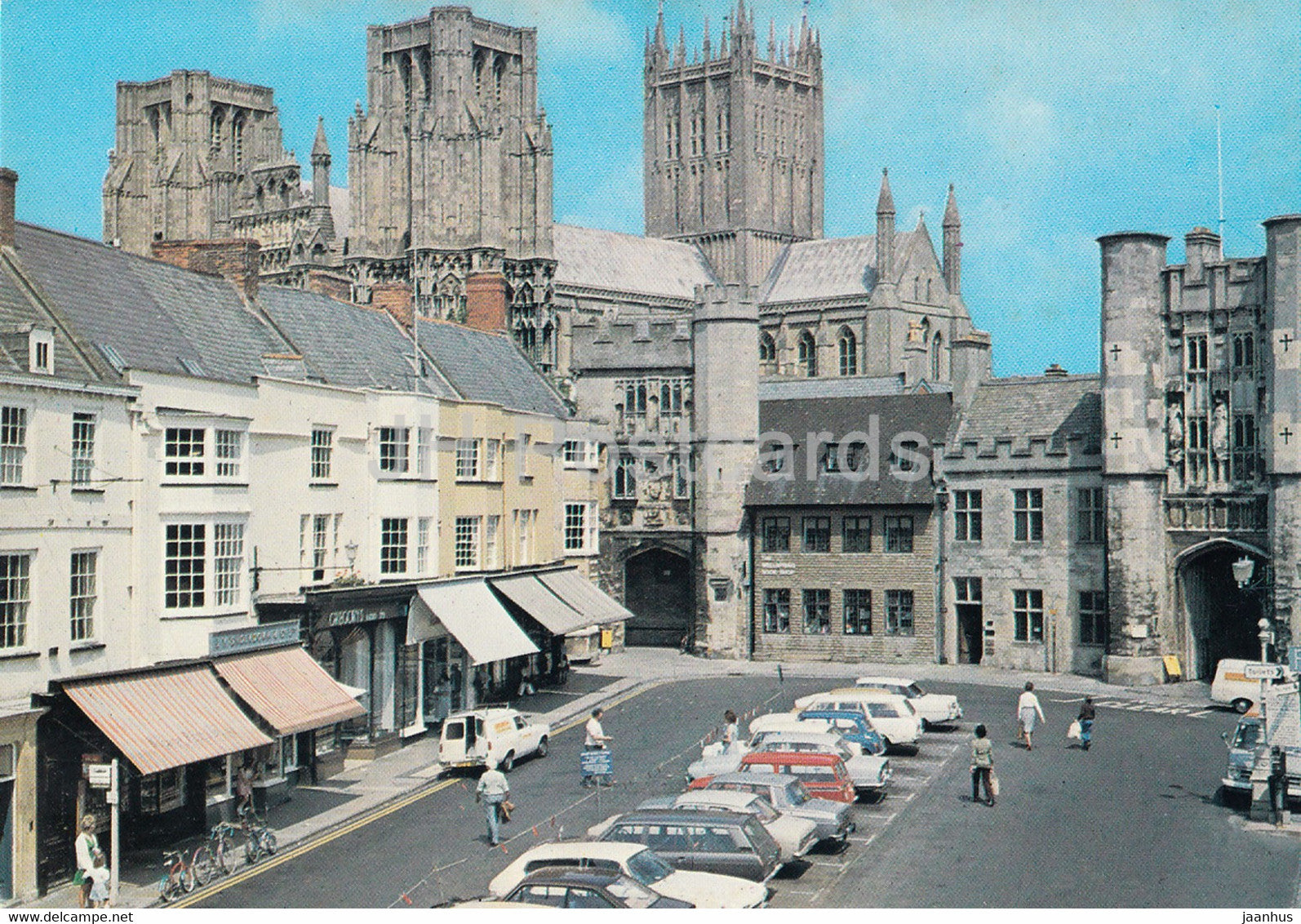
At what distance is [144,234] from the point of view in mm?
131000

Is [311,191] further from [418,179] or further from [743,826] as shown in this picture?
[743,826]

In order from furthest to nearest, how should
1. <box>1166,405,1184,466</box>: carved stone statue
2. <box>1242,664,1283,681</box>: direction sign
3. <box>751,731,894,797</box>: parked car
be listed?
<box>1166,405,1184,466</box>: carved stone statue, <box>751,731,894,797</box>: parked car, <box>1242,664,1283,681</box>: direction sign

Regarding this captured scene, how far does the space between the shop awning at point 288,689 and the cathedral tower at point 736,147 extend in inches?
4143

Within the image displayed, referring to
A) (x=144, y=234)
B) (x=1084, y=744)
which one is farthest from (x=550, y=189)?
(x=1084, y=744)

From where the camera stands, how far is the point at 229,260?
1794 inches

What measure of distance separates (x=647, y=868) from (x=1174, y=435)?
37.3 m

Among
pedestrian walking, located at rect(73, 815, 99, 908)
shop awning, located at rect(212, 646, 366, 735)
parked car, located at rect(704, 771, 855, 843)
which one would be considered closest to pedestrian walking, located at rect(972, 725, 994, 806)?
parked car, located at rect(704, 771, 855, 843)

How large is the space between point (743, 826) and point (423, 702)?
20582 mm

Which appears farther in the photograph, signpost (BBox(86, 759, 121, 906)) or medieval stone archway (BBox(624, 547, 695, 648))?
medieval stone archway (BBox(624, 547, 695, 648))

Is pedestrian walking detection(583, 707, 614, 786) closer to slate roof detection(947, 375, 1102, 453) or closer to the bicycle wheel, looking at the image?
the bicycle wheel

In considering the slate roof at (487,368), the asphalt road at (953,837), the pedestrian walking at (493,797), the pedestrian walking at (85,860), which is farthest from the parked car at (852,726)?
the slate roof at (487,368)

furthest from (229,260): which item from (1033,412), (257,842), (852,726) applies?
(1033,412)

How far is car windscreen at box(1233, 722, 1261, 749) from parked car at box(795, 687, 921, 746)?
823 centimetres

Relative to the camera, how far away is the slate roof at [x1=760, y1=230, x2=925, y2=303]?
122 m
